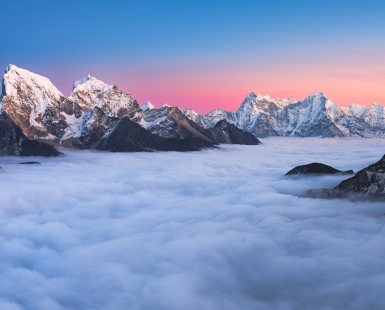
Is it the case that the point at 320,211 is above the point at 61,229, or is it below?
above

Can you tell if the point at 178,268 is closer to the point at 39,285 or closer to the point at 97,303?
the point at 97,303

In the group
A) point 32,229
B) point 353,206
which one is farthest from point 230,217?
point 32,229

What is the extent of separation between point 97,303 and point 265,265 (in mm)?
42580

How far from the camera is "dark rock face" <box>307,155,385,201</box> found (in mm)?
131000

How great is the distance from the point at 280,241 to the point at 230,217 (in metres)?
39.6

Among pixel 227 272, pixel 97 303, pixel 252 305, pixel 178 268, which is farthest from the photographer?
pixel 178 268

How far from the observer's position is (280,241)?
109m

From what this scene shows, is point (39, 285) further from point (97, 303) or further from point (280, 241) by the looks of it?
point (280, 241)

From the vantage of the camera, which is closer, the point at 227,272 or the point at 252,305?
the point at 252,305

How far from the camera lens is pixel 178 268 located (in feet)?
322

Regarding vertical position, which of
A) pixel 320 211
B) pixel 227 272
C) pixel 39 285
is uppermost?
pixel 320 211

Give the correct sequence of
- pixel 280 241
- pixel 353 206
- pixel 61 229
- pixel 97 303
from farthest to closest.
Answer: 1. pixel 61 229
2. pixel 353 206
3. pixel 280 241
4. pixel 97 303

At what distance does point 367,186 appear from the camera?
13488 cm

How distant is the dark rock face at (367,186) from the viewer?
131 metres
